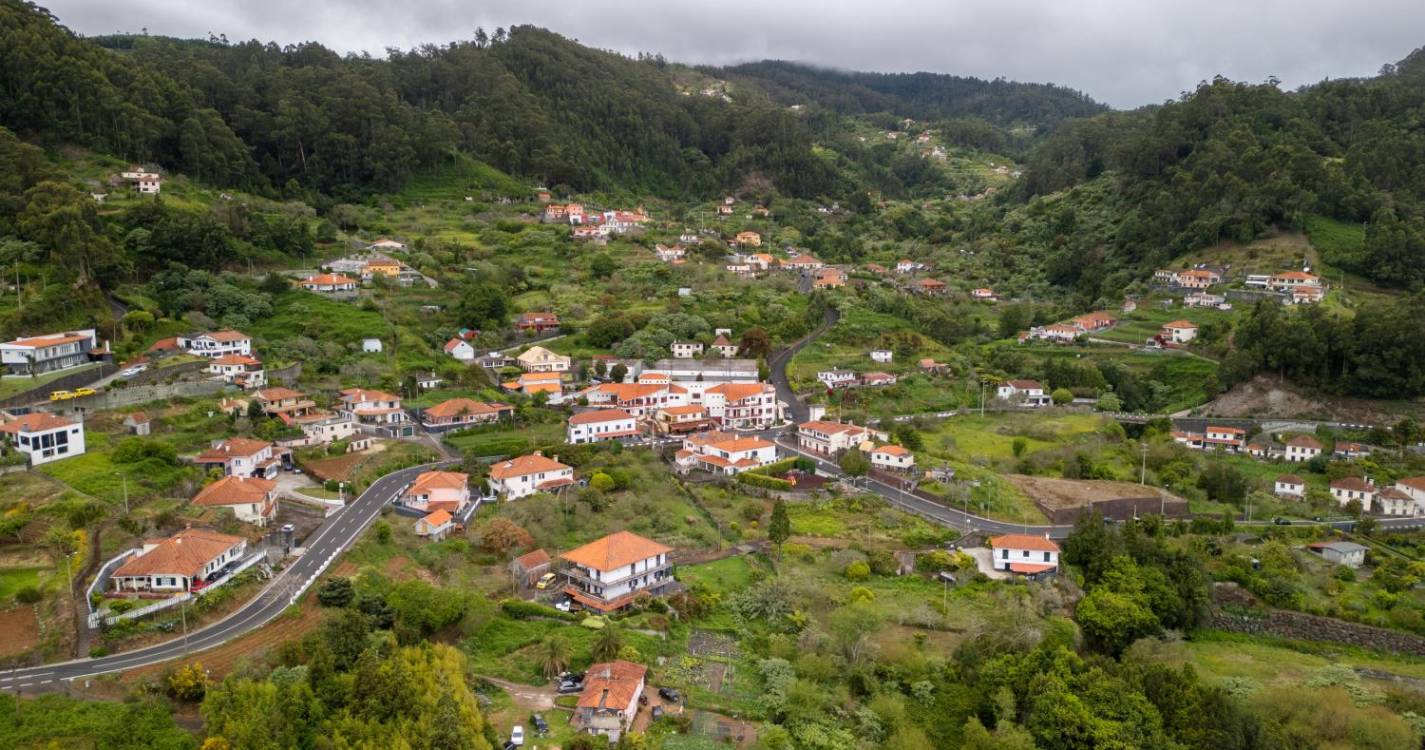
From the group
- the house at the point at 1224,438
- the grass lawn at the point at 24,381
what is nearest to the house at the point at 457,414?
the grass lawn at the point at 24,381

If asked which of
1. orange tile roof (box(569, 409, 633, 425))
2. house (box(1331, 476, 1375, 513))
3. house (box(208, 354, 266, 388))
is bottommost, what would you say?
house (box(1331, 476, 1375, 513))

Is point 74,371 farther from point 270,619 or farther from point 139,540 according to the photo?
point 270,619

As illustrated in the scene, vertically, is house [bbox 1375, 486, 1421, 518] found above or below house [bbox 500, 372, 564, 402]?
below

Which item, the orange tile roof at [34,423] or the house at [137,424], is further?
the house at [137,424]

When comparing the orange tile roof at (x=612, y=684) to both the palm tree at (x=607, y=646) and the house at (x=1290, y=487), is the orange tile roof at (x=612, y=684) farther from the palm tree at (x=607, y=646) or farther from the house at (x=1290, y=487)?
the house at (x=1290, y=487)

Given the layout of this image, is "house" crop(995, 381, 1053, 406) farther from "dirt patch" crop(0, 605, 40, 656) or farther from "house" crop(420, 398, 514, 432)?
"dirt patch" crop(0, 605, 40, 656)

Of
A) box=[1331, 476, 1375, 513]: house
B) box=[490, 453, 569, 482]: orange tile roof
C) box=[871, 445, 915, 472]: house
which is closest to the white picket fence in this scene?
box=[490, 453, 569, 482]: orange tile roof
